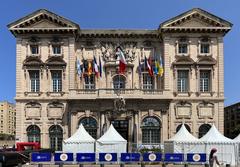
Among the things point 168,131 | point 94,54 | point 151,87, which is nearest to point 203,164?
point 168,131

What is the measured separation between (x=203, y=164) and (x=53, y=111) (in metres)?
22.4

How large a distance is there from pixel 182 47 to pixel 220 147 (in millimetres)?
18230

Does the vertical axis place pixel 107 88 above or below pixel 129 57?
below

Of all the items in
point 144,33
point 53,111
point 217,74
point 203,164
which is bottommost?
point 203,164

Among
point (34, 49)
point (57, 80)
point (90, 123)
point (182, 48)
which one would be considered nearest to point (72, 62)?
point (57, 80)

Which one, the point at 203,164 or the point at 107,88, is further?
the point at 107,88

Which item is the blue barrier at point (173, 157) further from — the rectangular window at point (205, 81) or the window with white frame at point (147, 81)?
the window with white frame at point (147, 81)

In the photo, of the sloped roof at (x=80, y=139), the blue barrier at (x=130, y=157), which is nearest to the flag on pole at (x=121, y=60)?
the sloped roof at (x=80, y=139)

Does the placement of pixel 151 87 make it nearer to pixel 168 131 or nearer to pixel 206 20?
pixel 168 131

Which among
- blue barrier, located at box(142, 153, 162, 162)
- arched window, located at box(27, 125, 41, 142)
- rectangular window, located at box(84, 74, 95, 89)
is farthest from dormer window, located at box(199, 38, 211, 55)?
blue barrier, located at box(142, 153, 162, 162)

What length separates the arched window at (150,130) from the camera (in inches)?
2119

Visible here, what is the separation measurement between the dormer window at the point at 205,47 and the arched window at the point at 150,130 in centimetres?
993

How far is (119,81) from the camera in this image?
56281 millimetres

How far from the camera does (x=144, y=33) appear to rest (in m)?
56.3
